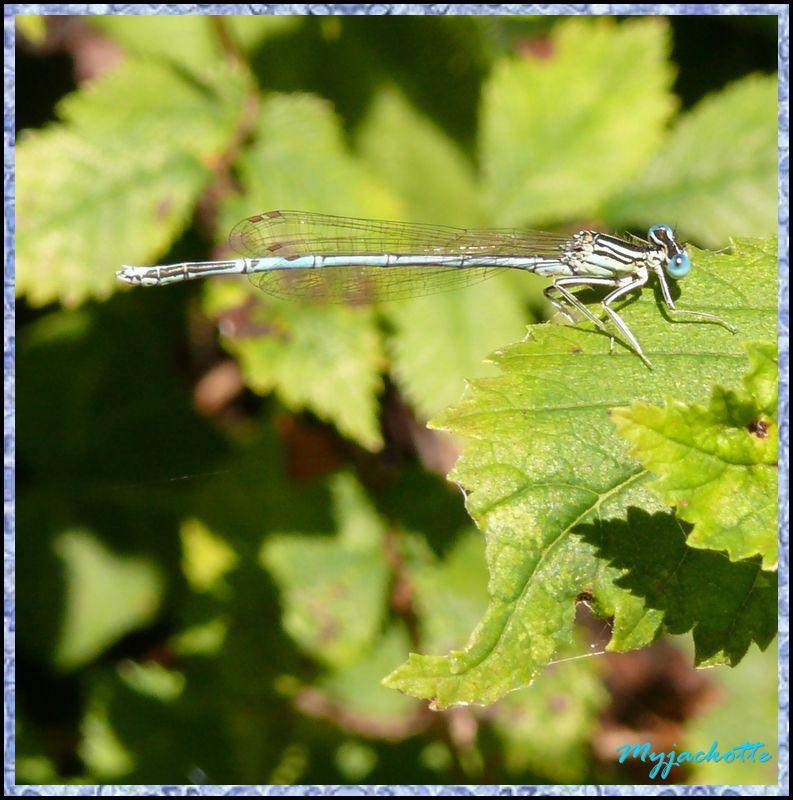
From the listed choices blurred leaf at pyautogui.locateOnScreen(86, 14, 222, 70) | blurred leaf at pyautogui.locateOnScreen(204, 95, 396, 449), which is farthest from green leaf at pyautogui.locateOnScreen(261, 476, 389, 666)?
blurred leaf at pyautogui.locateOnScreen(86, 14, 222, 70)

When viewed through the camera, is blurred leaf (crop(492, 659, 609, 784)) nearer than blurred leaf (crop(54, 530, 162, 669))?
Yes

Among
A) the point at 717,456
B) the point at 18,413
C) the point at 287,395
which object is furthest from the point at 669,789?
the point at 18,413

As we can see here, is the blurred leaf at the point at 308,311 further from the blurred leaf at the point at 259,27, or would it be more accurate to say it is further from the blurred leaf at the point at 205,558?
the blurred leaf at the point at 205,558

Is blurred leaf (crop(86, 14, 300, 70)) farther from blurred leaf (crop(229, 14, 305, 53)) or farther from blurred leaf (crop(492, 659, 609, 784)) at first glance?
blurred leaf (crop(492, 659, 609, 784))

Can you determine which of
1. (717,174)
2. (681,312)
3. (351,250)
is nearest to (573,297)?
(681,312)

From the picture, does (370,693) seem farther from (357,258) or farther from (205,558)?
(357,258)

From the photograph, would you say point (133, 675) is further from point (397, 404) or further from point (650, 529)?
point (650, 529)

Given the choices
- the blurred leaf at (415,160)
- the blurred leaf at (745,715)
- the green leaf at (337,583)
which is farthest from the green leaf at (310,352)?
the blurred leaf at (745,715)
